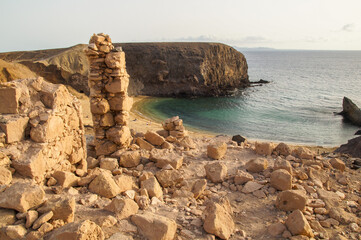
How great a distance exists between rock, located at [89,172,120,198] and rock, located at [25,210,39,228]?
4.88ft

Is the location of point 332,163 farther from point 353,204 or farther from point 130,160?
point 130,160

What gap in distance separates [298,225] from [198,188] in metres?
2.22

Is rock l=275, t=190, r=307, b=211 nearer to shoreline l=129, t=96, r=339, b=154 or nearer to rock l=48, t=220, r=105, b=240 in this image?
rock l=48, t=220, r=105, b=240

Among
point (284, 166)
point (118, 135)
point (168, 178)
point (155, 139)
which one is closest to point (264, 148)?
point (284, 166)

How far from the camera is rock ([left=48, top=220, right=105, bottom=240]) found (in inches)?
124

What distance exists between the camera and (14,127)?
4.71 metres

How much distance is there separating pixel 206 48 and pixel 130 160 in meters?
39.4

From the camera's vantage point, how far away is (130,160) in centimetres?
724

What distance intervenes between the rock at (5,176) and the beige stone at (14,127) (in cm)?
63

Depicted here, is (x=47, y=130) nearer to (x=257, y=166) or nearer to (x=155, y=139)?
(x=155, y=139)

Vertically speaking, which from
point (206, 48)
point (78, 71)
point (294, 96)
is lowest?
point (294, 96)

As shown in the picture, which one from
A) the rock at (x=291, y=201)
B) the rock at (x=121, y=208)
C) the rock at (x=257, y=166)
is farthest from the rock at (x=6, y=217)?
the rock at (x=257, y=166)

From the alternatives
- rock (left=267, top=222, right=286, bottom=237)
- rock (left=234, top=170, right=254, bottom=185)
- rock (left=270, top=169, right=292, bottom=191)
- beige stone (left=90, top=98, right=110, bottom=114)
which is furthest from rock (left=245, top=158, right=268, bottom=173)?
beige stone (left=90, top=98, right=110, bottom=114)

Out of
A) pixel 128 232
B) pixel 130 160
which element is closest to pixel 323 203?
pixel 128 232
